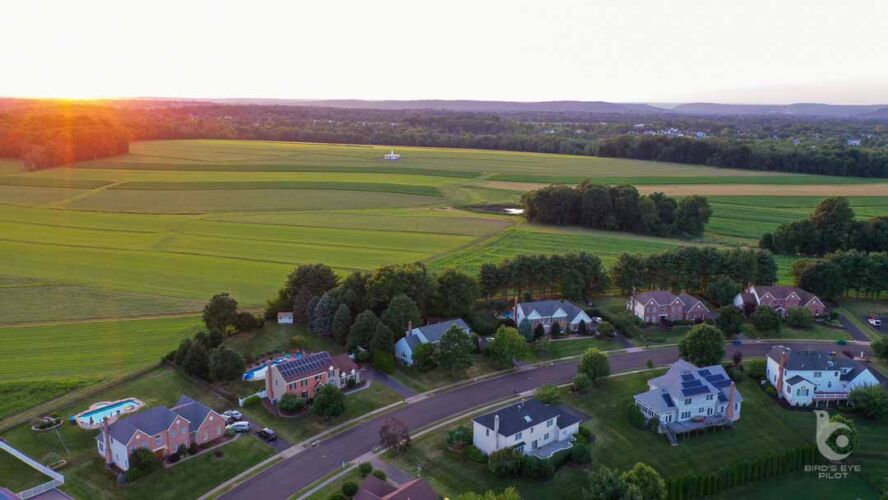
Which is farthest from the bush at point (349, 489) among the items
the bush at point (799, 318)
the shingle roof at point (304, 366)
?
the bush at point (799, 318)

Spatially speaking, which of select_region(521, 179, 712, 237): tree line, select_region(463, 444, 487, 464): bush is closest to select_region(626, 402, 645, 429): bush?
select_region(463, 444, 487, 464): bush

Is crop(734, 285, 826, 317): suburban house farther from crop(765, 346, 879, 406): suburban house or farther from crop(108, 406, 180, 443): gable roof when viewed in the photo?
crop(108, 406, 180, 443): gable roof

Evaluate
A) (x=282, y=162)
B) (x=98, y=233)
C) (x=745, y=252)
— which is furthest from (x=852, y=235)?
(x=282, y=162)

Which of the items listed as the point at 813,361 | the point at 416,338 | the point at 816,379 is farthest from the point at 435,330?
the point at 816,379

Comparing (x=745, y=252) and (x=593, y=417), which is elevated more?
(x=745, y=252)

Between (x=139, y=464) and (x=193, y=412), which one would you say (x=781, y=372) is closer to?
(x=193, y=412)

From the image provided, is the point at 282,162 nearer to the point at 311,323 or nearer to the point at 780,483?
the point at 311,323

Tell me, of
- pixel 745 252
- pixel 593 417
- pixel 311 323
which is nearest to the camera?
pixel 593 417
